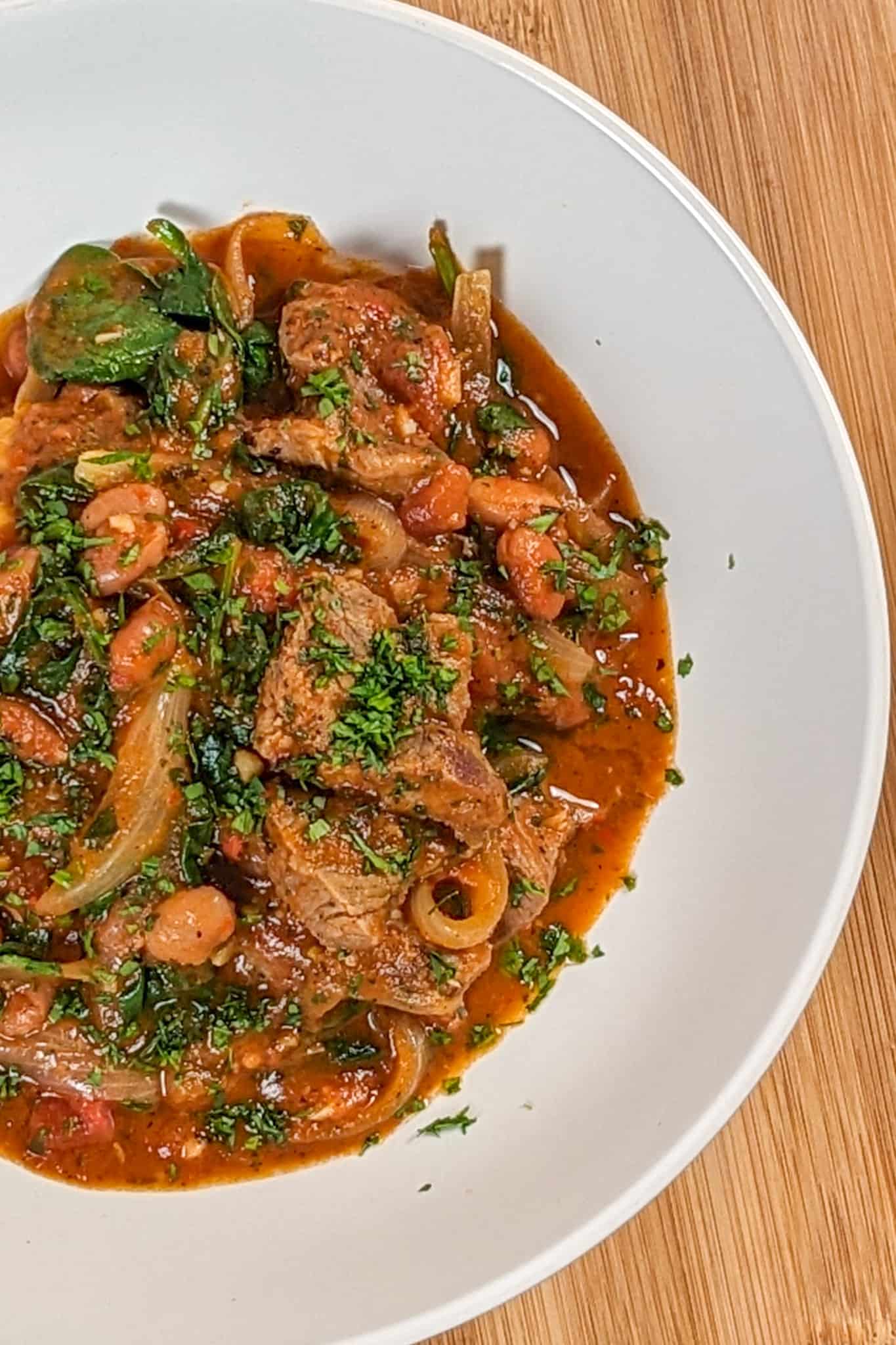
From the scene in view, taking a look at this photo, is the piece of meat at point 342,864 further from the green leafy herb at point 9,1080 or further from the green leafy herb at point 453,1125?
the green leafy herb at point 9,1080

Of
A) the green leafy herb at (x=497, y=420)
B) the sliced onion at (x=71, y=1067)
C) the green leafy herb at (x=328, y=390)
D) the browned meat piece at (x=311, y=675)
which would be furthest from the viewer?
the green leafy herb at (x=497, y=420)

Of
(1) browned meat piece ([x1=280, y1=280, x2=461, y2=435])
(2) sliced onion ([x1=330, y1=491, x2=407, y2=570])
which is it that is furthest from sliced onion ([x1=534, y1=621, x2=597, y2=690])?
(1) browned meat piece ([x1=280, y1=280, x2=461, y2=435])

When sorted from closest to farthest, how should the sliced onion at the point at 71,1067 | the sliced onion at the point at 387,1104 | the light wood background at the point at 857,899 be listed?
1. the sliced onion at the point at 71,1067
2. the sliced onion at the point at 387,1104
3. the light wood background at the point at 857,899

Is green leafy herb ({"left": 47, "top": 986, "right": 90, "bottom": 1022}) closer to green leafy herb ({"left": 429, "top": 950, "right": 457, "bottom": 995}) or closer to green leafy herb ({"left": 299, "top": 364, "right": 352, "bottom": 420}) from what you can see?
green leafy herb ({"left": 429, "top": 950, "right": 457, "bottom": 995})

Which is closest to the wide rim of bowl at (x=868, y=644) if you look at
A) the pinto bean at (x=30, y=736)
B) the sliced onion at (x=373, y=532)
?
the sliced onion at (x=373, y=532)

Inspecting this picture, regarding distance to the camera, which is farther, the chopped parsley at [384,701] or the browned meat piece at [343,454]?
the browned meat piece at [343,454]
